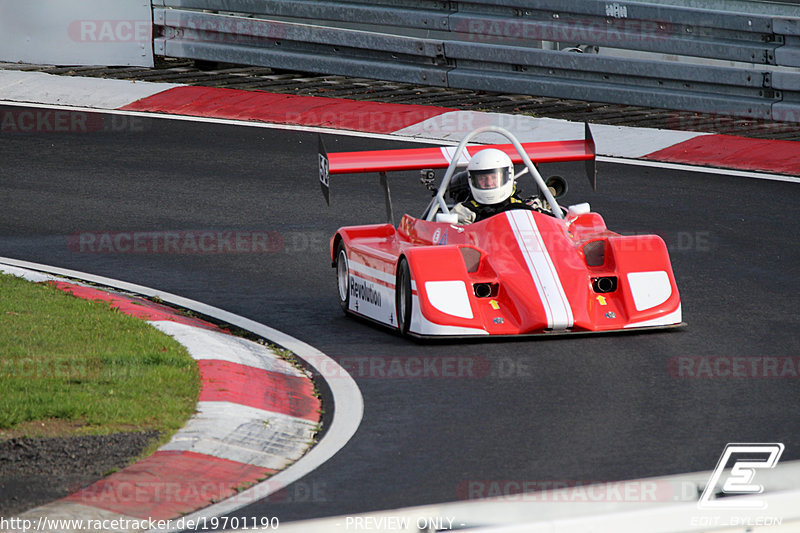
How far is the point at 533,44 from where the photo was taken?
16234 millimetres

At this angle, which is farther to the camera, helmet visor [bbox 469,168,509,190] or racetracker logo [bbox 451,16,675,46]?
racetracker logo [bbox 451,16,675,46]

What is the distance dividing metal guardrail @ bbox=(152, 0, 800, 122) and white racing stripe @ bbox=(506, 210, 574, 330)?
246 inches

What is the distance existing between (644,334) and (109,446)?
371 centimetres

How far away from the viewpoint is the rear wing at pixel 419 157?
9.39 m

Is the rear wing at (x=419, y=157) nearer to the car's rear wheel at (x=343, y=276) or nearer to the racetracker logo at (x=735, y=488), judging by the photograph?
the car's rear wheel at (x=343, y=276)

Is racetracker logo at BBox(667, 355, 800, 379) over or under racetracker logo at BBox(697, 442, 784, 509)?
under

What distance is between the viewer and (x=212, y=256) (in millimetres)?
10906

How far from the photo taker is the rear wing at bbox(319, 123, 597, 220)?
9391 mm

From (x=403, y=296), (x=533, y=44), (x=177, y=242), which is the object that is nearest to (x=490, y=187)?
(x=403, y=296)

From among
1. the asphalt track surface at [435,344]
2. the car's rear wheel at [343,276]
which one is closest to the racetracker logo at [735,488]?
the asphalt track surface at [435,344]

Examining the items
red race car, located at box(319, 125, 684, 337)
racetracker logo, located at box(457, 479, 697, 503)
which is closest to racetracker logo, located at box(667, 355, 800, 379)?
red race car, located at box(319, 125, 684, 337)

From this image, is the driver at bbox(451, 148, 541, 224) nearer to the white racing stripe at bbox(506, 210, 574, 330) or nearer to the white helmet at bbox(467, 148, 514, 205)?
the white helmet at bbox(467, 148, 514, 205)

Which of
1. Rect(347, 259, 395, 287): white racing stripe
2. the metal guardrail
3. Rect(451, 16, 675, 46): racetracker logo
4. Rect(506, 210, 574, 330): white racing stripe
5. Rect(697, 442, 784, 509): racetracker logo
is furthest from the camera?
Rect(451, 16, 675, 46): racetracker logo

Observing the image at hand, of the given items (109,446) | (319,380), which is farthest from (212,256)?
(109,446)
